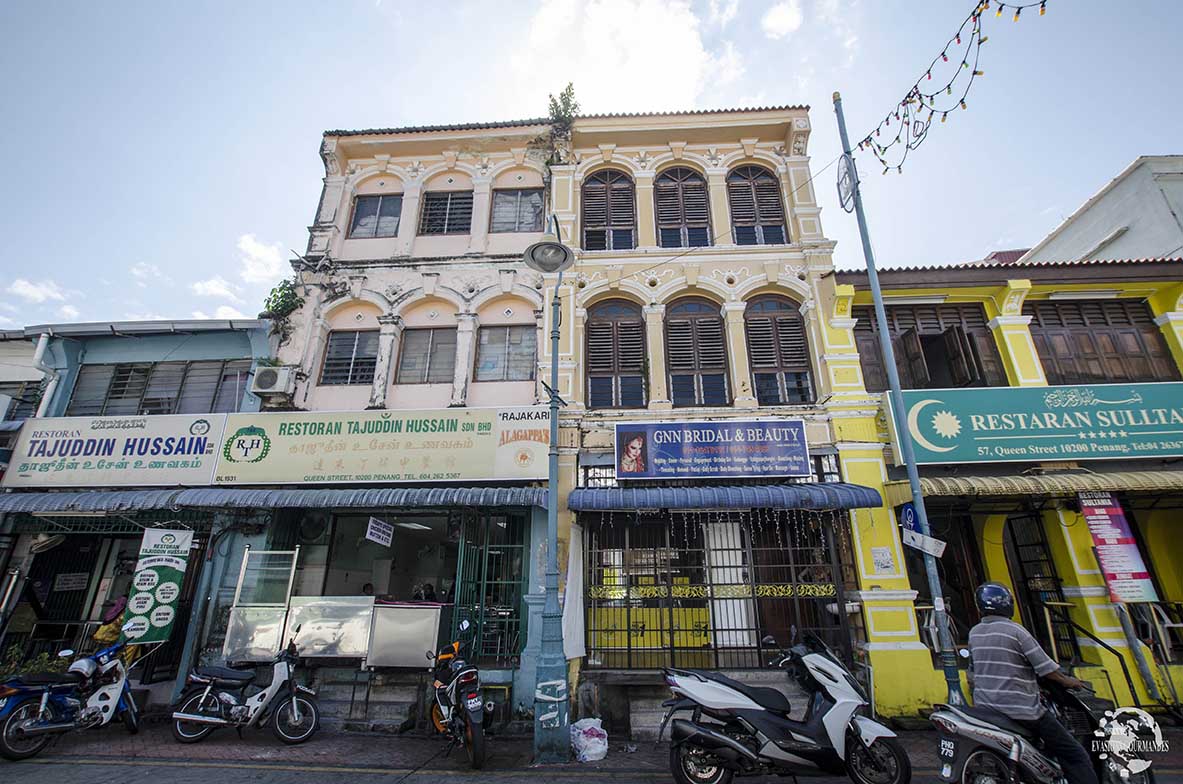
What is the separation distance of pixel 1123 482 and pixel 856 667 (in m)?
5.30

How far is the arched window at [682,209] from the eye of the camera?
12570 millimetres

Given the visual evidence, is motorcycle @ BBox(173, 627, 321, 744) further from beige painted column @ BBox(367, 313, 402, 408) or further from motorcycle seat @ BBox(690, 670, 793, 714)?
motorcycle seat @ BBox(690, 670, 793, 714)

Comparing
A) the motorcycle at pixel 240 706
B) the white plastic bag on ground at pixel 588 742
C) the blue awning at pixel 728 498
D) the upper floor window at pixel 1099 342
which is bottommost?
the white plastic bag on ground at pixel 588 742

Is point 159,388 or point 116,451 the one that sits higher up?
point 159,388

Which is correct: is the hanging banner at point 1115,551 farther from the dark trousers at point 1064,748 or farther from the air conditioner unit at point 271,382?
the air conditioner unit at point 271,382

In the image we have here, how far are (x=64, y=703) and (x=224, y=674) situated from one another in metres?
1.87

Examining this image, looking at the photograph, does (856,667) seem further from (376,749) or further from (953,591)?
(376,749)

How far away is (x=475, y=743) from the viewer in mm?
6684

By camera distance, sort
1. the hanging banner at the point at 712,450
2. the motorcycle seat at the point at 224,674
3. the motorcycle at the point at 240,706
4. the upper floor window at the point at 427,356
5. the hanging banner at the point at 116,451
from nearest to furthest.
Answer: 1. the motorcycle at the point at 240,706
2. the motorcycle seat at the point at 224,674
3. the hanging banner at the point at 712,450
4. the hanging banner at the point at 116,451
5. the upper floor window at the point at 427,356

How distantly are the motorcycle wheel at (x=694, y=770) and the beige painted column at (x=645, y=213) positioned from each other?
383 inches

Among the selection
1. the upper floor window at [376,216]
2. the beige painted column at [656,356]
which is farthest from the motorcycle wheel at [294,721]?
the upper floor window at [376,216]

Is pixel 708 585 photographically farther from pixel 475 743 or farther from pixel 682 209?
pixel 682 209

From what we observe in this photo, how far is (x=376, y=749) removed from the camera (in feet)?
25.1

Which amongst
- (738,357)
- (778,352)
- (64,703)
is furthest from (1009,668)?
(64,703)
